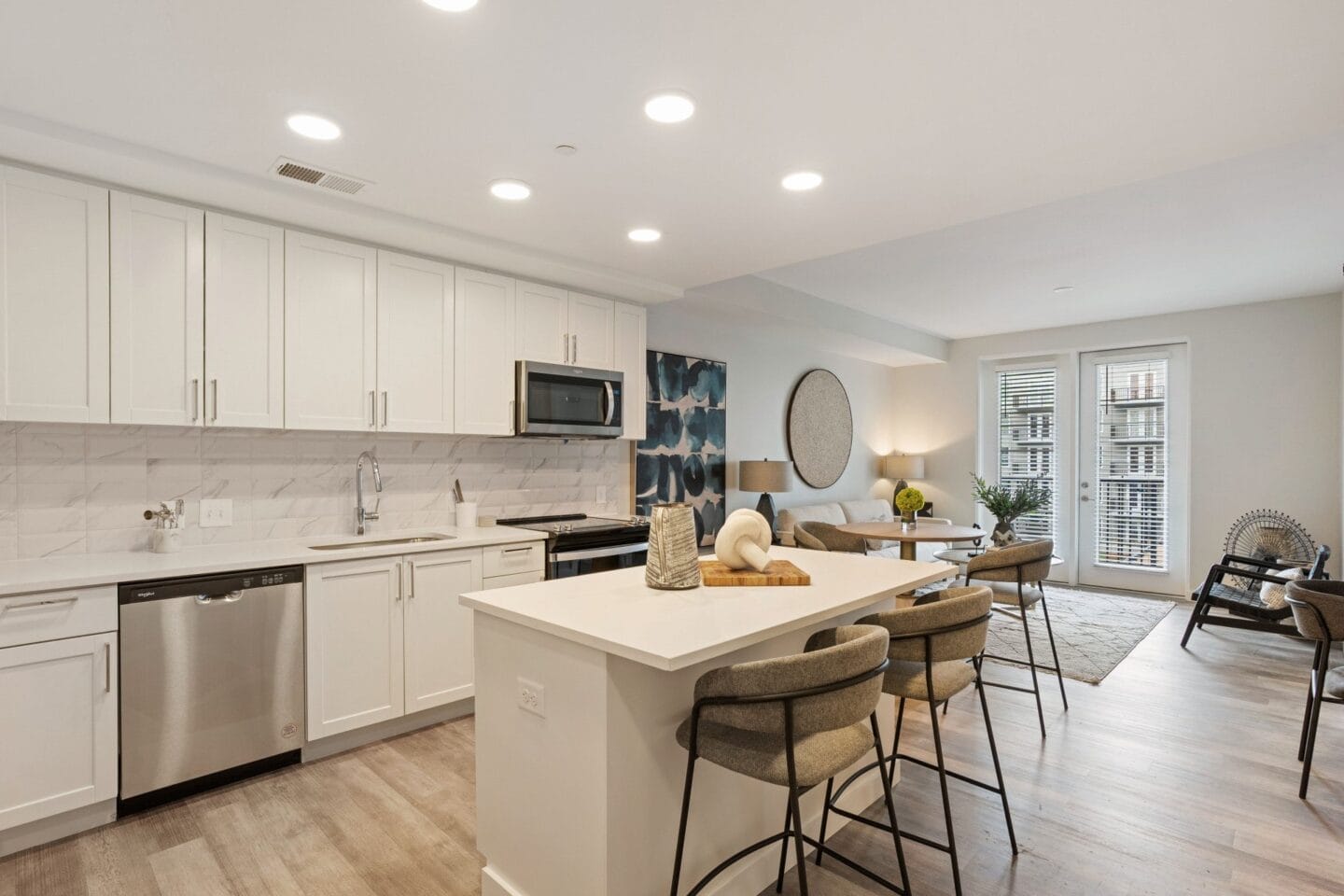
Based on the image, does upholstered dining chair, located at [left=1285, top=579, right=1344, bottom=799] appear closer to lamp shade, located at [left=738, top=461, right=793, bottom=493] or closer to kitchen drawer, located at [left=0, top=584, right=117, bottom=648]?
lamp shade, located at [left=738, top=461, right=793, bottom=493]

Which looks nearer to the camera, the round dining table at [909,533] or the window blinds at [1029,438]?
the round dining table at [909,533]

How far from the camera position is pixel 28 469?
2.68 m

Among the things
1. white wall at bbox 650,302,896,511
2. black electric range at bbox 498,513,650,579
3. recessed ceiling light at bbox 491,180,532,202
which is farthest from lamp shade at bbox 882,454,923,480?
recessed ceiling light at bbox 491,180,532,202

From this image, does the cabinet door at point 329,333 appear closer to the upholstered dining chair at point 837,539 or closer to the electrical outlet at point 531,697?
the electrical outlet at point 531,697

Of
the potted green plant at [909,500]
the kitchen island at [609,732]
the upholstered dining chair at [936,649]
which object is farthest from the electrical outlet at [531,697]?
the potted green plant at [909,500]

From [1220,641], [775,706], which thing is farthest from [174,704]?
[1220,641]

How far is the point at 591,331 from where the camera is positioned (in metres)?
4.27

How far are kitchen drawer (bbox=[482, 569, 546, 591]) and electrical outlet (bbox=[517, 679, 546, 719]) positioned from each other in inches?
63.9

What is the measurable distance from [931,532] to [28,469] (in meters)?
4.87

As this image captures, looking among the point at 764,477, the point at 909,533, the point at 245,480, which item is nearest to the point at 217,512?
the point at 245,480

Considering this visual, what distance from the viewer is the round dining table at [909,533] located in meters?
4.73

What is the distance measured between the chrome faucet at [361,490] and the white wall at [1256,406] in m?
6.45

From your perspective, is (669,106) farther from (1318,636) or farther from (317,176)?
(1318,636)

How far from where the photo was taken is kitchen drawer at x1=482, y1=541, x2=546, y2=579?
3.47m
